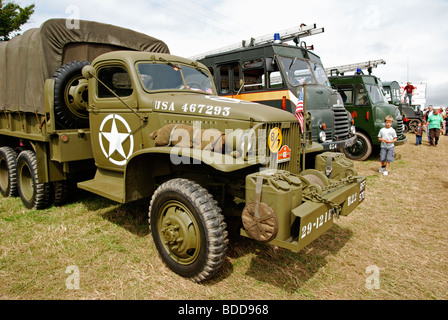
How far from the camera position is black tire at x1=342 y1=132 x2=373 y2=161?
9250 mm

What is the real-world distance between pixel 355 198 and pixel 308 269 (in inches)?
34.9

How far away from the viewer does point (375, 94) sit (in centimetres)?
961

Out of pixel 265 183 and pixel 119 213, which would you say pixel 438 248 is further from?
pixel 119 213

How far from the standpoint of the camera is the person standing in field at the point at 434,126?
12188 millimetres

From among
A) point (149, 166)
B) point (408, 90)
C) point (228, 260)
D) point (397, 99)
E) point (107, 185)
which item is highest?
point (408, 90)

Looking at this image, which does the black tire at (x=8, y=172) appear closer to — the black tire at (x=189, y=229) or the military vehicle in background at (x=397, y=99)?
the black tire at (x=189, y=229)

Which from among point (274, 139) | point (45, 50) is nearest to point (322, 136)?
point (274, 139)

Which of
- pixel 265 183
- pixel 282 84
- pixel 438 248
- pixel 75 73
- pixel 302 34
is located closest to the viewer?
pixel 265 183

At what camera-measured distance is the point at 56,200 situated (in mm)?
4746

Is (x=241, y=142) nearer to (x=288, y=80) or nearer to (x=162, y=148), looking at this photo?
(x=162, y=148)

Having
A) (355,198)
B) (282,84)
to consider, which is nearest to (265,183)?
(355,198)

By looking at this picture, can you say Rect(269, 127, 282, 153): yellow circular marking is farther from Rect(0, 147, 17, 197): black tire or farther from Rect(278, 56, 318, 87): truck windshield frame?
Rect(0, 147, 17, 197): black tire

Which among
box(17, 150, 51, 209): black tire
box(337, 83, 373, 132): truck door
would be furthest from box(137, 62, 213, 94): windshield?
box(337, 83, 373, 132): truck door

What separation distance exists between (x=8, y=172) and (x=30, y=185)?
545 millimetres
